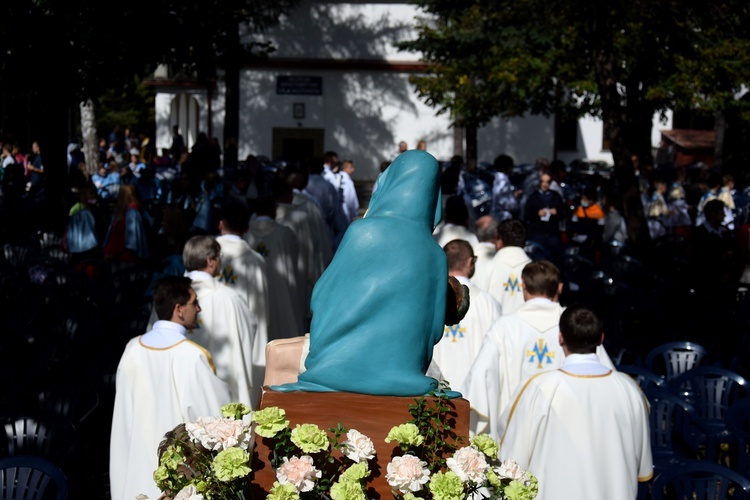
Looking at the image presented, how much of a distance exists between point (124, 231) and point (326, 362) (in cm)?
904

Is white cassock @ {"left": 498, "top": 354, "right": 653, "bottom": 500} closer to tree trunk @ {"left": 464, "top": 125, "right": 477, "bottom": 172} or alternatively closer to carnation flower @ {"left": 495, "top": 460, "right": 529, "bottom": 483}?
carnation flower @ {"left": 495, "top": 460, "right": 529, "bottom": 483}

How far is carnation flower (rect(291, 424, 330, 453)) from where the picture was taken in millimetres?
3332

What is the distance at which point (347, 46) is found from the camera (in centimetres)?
3931

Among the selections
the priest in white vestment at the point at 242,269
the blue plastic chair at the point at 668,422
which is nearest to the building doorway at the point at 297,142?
the priest in white vestment at the point at 242,269

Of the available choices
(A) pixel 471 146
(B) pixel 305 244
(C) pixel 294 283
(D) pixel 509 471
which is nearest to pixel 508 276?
(C) pixel 294 283

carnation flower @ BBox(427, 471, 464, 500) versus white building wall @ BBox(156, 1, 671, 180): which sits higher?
white building wall @ BBox(156, 1, 671, 180)

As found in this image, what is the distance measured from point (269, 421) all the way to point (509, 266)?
236 inches

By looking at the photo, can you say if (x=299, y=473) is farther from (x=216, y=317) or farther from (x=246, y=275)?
(x=246, y=275)

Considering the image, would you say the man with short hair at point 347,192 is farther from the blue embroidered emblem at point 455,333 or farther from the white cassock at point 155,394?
the white cassock at point 155,394

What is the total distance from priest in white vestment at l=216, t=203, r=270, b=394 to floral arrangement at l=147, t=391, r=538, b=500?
556cm

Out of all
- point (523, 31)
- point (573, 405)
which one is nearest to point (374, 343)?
point (573, 405)

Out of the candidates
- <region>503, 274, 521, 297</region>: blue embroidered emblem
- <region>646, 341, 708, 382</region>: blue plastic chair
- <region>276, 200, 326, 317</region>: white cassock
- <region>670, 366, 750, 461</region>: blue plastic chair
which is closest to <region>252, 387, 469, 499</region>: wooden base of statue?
<region>670, 366, 750, 461</region>: blue plastic chair

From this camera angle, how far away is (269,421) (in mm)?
3396

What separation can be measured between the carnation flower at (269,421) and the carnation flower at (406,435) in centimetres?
32
